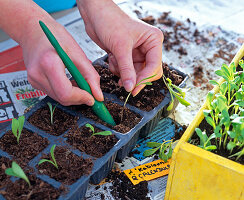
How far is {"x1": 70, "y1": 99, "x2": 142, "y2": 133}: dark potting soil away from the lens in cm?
92

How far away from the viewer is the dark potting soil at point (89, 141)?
0.82 meters

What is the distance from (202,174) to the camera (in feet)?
2.41

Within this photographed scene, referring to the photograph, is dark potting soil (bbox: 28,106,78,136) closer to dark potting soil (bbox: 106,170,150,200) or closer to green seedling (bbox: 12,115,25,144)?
green seedling (bbox: 12,115,25,144)

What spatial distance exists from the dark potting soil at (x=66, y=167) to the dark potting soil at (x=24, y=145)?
39 mm

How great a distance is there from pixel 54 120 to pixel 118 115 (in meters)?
0.20

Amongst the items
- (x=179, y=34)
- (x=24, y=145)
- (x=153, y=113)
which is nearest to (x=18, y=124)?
(x=24, y=145)

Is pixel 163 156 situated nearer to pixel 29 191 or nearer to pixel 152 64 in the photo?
pixel 152 64

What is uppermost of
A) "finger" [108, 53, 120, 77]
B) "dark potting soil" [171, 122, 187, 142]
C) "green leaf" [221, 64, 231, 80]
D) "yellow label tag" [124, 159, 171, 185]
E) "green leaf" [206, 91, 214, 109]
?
"green leaf" [221, 64, 231, 80]

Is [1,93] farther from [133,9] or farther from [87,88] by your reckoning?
[133,9]

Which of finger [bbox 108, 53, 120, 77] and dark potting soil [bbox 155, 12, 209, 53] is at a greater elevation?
finger [bbox 108, 53, 120, 77]

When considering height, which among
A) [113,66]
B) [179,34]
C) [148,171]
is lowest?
[148,171]

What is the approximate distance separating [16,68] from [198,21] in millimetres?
996

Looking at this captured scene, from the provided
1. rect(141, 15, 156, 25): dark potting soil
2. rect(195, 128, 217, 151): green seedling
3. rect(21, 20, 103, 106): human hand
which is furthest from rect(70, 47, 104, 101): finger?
rect(141, 15, 156, 25): dark potting soil

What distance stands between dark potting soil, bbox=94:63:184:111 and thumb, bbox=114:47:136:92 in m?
0.09
